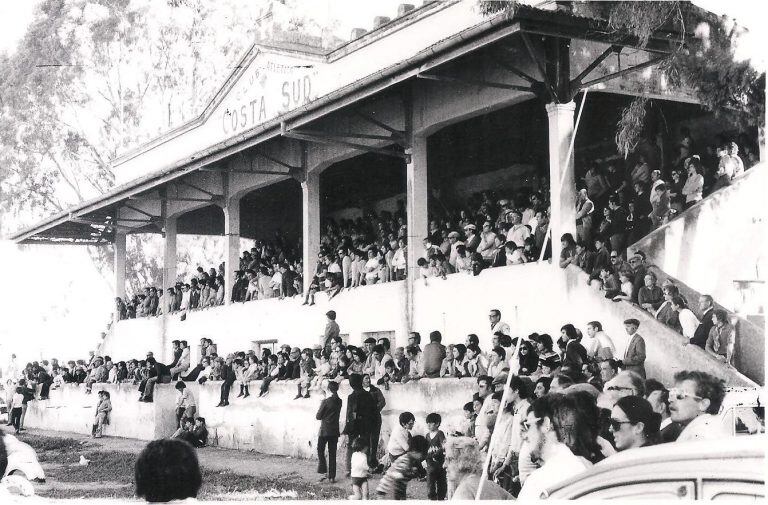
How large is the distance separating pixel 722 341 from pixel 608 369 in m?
1.20

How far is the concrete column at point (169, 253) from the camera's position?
971 inches

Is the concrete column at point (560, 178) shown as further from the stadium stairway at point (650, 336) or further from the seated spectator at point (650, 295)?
the seated spectator at point (650, 295)

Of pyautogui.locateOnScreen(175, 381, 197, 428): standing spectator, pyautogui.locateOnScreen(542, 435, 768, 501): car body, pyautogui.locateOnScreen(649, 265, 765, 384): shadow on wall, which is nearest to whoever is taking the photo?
pyautogui.locateOnScreen(542, 435, 768, 501): car body

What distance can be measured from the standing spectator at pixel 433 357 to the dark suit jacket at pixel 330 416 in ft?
4.38

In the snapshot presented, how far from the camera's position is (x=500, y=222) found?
46.7 ft

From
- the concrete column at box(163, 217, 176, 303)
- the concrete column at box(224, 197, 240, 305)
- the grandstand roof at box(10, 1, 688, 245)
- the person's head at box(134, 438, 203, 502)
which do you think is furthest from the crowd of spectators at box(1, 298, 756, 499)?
the concrete column at box(163, 217, 176, 303)

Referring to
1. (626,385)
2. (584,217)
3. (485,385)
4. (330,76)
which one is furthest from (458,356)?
(330,76)

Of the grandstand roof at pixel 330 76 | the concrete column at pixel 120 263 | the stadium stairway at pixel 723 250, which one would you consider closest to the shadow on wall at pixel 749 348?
the stadium stairway at pixel 723 250

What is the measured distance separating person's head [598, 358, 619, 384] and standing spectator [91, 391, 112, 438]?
15356 millimetres

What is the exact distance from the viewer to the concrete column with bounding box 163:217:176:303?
24.7m

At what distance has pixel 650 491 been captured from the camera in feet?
11.6

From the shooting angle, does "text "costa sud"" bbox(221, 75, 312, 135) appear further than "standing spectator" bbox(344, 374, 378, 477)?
Yes

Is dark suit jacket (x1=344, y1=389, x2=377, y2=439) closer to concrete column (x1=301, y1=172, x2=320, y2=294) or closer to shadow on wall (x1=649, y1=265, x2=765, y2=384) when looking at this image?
shadow on wall (x1=649, y1=265, x2=765, y2=384)

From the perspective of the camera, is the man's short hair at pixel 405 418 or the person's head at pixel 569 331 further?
the person's head at pixel 569 331
